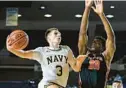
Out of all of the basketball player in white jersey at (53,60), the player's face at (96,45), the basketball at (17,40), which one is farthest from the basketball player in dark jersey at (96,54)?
the basketball at (17,40)

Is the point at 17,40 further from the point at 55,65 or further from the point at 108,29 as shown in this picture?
the point at 108,29

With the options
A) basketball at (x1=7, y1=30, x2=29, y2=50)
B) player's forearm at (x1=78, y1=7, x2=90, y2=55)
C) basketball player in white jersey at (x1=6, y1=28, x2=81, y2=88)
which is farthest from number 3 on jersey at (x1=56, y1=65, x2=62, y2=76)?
player's forearm at (x1=78, y1=7, x2=90, y2=55)

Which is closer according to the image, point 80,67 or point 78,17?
point 80,67

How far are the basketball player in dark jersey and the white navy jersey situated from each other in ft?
1.28

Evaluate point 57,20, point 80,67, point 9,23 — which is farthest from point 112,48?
point 9,23

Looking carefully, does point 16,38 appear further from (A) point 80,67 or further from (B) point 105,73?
(B) point 105,73

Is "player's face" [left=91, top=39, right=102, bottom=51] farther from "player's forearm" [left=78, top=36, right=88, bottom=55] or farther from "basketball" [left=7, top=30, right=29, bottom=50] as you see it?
"basketball" [left=7, top=30, right=29, bottom=50]

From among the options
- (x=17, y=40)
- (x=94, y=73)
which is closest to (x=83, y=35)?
(x=94, y=73)

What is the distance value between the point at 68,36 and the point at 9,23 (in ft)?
2.52

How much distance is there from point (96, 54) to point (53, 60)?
63cm

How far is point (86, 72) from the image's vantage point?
13.2 ft

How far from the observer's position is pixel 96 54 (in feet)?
13.4

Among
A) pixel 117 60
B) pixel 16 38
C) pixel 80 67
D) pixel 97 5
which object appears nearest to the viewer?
pixel 16 38

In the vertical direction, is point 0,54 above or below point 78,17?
below
